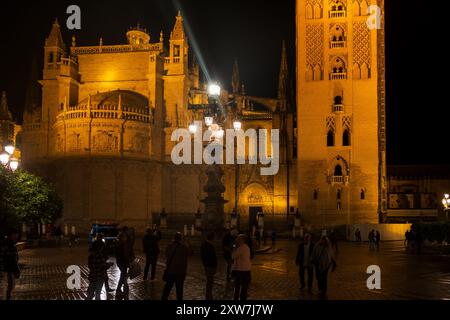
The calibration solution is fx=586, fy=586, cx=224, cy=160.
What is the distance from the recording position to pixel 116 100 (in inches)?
2110

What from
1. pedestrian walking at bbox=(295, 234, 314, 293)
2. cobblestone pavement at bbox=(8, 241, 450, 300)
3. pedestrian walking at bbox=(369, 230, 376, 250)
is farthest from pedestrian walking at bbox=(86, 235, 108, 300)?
pedestrian walking at bbox=(369, 230, 376, 250)

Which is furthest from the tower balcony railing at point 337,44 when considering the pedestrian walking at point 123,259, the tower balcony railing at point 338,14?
the pedestrian walking at point 123,259

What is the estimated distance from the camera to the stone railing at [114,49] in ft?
188

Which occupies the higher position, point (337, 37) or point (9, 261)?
point (337, 37)

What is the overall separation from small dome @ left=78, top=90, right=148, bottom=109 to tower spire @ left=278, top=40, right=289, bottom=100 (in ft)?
42.7

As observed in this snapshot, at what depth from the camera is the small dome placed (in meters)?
52.1

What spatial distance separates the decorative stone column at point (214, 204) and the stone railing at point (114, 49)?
3418cm

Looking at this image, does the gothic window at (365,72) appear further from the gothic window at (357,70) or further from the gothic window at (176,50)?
the gothic window at (176,50)

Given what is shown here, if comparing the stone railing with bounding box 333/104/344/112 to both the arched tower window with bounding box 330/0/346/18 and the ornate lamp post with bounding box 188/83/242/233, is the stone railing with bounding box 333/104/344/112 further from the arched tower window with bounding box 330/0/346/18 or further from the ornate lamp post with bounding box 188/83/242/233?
the ornate lamp post with bounding box 188/83/242/233

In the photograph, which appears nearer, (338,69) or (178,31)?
(338,69)

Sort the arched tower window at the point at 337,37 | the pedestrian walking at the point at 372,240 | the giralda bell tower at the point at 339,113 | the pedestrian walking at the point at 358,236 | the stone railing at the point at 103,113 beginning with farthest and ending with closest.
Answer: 1. the stone railing at the point at 103,113
2. the arched tower window at the point at 337,37
3. the giralda bell tower at the point at 339,113
4. the pedestrian walking at the point at 358,236
5. the pedestrian walking at the point at 372,240

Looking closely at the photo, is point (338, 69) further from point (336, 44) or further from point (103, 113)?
point (103, 113)

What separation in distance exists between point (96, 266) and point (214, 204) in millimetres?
12408

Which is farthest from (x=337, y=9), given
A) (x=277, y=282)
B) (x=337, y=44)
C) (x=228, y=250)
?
(x=228, y=250)
